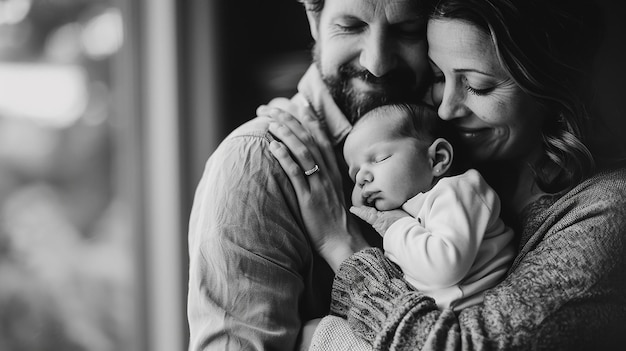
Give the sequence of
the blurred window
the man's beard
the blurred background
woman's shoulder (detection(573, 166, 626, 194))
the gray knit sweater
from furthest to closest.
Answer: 1. the blurred window
2. the blurred background
3. the man's beard
4. woman's shoulder (detection(573, 166, 626, 194))
5. the gray knit sweater

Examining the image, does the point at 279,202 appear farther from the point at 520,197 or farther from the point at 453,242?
the point at 520,197

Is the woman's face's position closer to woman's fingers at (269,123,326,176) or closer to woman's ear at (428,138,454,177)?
woman's ear at (428,138,454,177)

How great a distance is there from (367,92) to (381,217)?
220mm

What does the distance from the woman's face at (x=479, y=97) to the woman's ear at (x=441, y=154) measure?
6 cm

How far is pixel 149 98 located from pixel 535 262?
1153 mm

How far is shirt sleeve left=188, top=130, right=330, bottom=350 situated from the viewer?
1.03 metres

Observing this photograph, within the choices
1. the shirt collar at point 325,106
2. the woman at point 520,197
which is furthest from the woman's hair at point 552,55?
the shirt collar at point 325,106

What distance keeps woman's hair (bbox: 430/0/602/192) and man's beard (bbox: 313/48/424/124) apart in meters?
0.11

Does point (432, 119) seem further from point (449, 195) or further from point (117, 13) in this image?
point (117, 13)

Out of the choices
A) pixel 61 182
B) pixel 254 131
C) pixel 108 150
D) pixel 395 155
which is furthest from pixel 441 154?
pixel 61 182

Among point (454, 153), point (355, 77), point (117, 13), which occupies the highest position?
point (117, 13)

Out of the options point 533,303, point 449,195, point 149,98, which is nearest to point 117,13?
point 149,98

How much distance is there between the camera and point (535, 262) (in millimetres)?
963

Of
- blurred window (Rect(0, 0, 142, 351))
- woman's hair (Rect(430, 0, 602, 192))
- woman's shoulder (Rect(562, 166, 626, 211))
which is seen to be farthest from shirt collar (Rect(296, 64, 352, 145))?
blurred window (Rect(0, 0, 142, 351))
